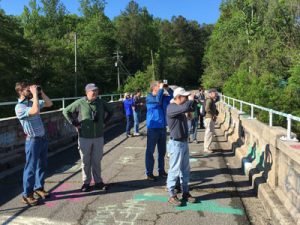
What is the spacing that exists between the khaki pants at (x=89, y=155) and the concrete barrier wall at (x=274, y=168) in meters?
2.72

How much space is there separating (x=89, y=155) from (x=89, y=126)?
514mm

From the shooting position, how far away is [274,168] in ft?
21.5

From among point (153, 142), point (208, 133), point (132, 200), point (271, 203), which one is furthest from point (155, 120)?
point (208, 133)

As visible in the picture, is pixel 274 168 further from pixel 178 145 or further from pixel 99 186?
pixel 99 186

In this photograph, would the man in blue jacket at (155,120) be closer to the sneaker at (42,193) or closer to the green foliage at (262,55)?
the sneaker at (42,193)

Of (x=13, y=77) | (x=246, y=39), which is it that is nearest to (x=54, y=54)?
(x=13, y=77)

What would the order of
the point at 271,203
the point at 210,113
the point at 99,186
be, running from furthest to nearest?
the point at 210,113 → the point at 99,186 → the point at 271,203

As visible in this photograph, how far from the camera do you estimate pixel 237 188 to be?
7570 millimetres

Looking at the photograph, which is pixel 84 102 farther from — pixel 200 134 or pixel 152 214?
pixel 200 134

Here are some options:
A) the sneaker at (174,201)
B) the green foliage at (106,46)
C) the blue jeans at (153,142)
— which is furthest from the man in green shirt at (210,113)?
the green foliage at (106,46)

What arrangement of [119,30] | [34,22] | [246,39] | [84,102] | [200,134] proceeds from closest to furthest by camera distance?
[84,102]
[200,134]
[246,39]
[34,22]
[119,30]

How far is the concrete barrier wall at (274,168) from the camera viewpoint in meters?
5.39

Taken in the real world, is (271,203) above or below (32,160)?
below

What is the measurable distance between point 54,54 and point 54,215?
59120 millimetres
